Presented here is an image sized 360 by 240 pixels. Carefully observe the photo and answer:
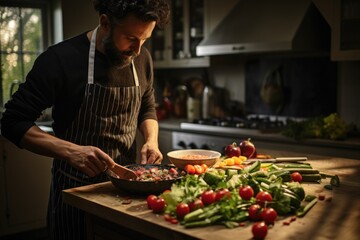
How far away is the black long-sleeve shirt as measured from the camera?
1851 mm

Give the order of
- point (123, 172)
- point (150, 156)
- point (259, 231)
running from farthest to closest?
point (150, 156)
point (123, 172)
point (259, 231)

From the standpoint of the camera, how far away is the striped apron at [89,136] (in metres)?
1.95

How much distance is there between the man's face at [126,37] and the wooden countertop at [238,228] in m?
0.59

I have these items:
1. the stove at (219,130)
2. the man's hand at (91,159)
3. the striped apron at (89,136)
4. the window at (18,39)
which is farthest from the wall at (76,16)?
the man's hand at (91,159)

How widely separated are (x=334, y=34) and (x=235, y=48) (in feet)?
2.74

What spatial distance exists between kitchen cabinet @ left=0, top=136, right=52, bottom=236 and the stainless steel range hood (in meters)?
1.83

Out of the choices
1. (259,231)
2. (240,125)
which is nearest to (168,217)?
(259,231)

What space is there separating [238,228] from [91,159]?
0.65 m

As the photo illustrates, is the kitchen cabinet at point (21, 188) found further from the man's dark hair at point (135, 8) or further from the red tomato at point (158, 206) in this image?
the red tomato at point (158, 206)

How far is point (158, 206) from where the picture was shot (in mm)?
1457

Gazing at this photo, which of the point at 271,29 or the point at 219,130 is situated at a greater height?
the point at 271,29

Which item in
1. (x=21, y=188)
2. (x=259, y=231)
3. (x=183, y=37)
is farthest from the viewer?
(x=183, y=37)

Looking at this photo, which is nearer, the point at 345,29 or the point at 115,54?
the point at 115,54

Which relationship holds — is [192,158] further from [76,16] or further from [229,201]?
[76,16]
